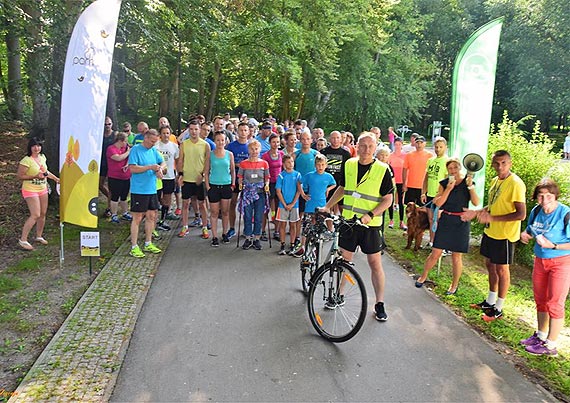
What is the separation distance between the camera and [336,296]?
15.8ft

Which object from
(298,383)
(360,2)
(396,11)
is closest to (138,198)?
(298,383)

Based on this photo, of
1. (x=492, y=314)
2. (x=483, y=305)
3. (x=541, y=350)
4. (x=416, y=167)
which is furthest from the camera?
(x=416, y=167)

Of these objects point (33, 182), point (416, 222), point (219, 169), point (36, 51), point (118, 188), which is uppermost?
point (36, 51)

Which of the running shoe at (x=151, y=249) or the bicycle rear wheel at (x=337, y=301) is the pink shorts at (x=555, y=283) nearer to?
the bicycle rear wheel at (x=337, y=301)

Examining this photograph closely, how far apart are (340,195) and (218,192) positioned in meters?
2.94

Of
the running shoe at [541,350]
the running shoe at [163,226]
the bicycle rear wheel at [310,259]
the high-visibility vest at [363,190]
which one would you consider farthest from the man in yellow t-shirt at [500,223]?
the running shoe at [163,226]

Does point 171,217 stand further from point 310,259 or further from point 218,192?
point 310,259

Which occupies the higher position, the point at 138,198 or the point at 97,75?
the point at 97,75

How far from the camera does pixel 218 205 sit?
7.66 meters

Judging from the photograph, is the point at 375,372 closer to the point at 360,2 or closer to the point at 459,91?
the point at 459,91

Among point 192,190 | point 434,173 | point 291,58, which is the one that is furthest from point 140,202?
point 291,58

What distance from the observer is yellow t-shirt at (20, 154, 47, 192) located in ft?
22.3

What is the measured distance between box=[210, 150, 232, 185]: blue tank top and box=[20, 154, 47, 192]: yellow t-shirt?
2.60 m

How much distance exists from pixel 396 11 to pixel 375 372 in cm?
2794
